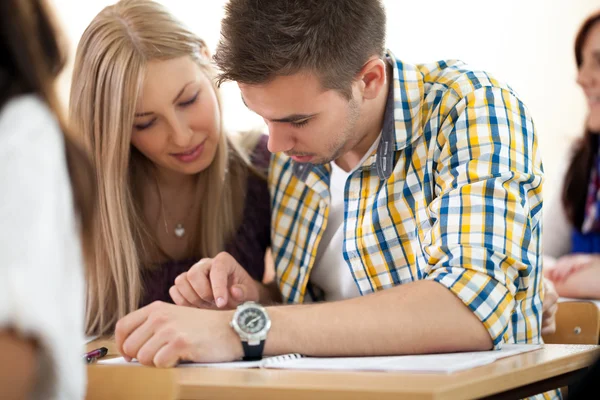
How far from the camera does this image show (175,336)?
1186 mm

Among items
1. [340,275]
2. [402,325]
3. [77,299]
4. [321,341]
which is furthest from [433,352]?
[77,299]

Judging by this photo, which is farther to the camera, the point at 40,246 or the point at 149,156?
the point at 149,156

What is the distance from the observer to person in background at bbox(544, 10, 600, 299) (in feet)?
8.69

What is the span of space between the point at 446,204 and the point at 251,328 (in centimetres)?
A: 38

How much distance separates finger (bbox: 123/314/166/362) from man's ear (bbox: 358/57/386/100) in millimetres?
603

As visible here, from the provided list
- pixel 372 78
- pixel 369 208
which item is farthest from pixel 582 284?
pixel 372 78

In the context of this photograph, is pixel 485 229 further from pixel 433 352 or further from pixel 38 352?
pixel 38 352

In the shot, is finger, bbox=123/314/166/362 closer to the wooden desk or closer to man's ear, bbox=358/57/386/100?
the wooden desk

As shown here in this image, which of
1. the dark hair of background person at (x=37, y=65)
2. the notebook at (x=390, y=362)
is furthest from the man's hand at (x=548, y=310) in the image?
the dark hair of background person at (x=37, y=65)

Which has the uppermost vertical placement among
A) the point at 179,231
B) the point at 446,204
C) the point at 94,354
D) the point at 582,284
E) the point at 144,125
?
the point at 144,125

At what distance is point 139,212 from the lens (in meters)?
1.85

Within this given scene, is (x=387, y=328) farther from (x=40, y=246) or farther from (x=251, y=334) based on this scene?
(x=40, y=246)

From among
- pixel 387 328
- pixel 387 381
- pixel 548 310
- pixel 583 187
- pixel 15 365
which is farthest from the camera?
pixel 583 187

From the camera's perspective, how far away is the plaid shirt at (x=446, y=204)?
1269mm
